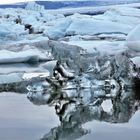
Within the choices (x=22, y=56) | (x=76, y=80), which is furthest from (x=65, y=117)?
(x=22, y=56)

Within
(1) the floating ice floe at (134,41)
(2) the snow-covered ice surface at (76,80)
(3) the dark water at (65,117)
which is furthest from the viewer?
(1) the floating ice floe at (134,41)

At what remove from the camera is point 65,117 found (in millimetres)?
3395

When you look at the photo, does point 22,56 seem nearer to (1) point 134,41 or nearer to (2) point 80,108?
(1) point 134,41

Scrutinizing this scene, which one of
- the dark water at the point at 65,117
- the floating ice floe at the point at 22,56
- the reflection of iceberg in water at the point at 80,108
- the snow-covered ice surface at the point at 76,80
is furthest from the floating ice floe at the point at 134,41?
the dark water at the point at 65,117

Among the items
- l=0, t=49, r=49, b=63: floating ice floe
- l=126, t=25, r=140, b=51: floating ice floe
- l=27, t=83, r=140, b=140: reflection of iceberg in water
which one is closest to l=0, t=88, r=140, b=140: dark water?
l=27, t=83, r=140, b=140: reflection of iceberg in water

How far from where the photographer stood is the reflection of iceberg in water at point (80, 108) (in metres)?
3.03

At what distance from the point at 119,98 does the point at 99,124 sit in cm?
87

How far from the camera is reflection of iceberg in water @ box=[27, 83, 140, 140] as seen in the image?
3.03 metres

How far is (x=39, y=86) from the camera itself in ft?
14.8

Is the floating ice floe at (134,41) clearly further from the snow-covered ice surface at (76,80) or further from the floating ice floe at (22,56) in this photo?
the floating ice floe at (22,56)

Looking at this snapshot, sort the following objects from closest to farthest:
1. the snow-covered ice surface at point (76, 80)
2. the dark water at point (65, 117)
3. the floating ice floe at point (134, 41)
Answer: the dark water at point (65, 117), the snow-covered ice surface at point (76, 80), the floating ice floe at point (134, 41)

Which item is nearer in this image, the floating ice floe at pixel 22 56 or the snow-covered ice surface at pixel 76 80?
the snow-covered ice surface at pixel 76 80

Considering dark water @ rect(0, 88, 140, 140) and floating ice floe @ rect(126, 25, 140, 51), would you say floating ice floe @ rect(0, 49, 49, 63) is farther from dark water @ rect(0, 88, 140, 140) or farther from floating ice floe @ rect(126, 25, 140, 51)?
dark water @ rect(0, 88, 140, 140)

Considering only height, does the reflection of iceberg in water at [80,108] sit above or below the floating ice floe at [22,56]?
Answer: above
